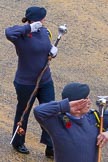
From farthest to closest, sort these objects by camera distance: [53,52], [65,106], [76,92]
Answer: [53,52] < [76,92] < [65,106]

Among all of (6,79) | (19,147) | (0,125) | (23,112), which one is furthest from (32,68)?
(6,79)

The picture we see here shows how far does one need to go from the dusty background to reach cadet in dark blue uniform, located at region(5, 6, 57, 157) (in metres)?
0.95

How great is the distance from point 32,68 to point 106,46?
16.5 ft

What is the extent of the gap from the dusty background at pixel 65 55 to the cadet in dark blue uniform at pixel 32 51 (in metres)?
0.95

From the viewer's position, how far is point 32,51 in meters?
6.07

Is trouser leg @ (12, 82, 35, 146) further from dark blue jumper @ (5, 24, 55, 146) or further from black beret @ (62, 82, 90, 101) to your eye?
black beret @ (62, 82, 90, 101)

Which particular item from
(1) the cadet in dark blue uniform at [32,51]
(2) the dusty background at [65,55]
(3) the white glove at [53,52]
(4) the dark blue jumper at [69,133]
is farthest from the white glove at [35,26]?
(4) the dark blue jumper at [69,133]

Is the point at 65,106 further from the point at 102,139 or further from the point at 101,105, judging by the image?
the point at 102,139

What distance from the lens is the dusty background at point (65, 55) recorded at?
23.6 ft

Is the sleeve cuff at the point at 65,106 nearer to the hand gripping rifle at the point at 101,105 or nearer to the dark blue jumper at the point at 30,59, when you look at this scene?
the hand gripping rifle at the point at 101,105

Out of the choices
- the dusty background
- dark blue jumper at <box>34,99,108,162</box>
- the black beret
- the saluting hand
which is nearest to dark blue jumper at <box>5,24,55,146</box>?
the dusty background

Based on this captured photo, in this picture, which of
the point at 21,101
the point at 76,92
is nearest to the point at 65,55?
the point at 21,101

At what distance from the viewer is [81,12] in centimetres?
1212

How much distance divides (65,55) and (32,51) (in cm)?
438
